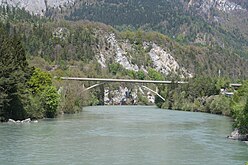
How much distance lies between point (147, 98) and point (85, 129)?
110411 millimetres

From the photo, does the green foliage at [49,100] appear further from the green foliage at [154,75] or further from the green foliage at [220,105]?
the green foliage at [154,75]

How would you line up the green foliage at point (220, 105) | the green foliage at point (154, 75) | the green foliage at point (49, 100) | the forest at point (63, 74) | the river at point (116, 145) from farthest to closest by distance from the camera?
the green foliage at point (154, 75) → the green foliage at point (220, 105) → the green foliage at point (49, 100) → the forest at point (63, 74) → the river at point (116, 145)

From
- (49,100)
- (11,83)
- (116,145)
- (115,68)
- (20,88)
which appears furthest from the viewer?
(115,68)

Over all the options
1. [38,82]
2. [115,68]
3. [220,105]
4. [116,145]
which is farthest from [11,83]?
[115,68]

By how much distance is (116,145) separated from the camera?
44156 millimetres

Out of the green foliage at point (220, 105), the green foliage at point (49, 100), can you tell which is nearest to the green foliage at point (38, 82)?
the green foliage at point (49, 100)

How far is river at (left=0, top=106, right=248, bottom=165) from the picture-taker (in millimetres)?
36969

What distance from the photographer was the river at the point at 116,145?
37.0 meters

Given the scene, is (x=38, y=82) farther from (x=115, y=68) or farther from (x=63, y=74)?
(x=115, y=68)

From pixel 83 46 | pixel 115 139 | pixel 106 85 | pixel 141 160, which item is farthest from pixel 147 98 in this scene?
pixel 141 160

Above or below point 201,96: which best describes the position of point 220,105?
below

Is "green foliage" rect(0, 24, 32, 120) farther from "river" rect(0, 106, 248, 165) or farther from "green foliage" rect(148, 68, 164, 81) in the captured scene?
"green foliage" rect(148, 68, 164, 81)

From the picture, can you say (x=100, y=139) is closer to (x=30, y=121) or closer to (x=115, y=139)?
(x=115, y=139)

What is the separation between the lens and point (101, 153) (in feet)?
131
